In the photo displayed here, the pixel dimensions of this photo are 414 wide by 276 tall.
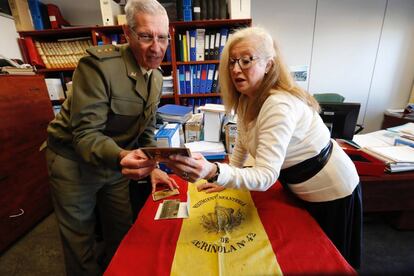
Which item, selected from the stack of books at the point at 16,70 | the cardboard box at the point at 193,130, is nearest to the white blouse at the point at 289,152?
the cardboard box at the point at 193,130

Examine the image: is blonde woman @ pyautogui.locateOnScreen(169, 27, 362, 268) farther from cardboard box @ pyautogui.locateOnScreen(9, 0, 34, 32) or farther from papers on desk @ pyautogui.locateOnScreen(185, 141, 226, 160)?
cardboard box @ pyautogui.locateOnScreen(9, 0, 34, 32)

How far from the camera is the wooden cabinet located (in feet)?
5.69

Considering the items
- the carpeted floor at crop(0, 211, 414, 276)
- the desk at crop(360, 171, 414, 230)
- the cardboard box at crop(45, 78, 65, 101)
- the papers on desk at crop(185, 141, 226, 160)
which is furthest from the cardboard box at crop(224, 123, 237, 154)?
the cardboard box at crop(45, 78, 65, 101)

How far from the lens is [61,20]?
2500 mm

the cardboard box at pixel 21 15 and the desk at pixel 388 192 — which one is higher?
the cardboard box at pixel 21 15

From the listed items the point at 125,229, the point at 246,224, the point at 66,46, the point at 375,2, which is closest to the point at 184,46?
the point at 66,46

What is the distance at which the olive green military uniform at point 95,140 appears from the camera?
3.08 feet

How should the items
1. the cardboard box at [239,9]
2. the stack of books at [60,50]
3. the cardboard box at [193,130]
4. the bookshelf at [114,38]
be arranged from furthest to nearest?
the stack of books at [60,50], the bookshelf at [114,38], the cardboard box at [239,9], the cardboard box at [193,130]

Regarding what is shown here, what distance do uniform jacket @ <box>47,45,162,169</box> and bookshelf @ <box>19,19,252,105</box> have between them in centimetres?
126

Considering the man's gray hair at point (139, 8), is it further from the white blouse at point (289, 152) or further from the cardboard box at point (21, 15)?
the cardboard box at point (21, 15)

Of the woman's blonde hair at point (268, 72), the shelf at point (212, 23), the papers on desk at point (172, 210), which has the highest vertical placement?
the shelf at point (212, 23)

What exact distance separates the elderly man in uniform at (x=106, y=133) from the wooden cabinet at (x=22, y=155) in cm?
97

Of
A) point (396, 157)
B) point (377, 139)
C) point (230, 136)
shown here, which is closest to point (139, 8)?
point (230, 136)

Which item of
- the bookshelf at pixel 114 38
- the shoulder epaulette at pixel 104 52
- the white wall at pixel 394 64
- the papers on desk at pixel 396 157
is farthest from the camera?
the white wall at pixel 394 64
